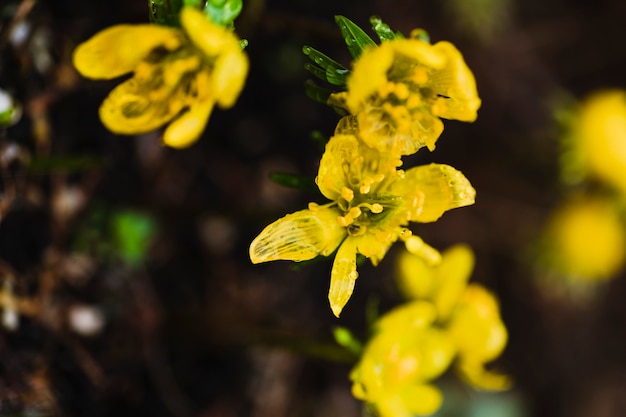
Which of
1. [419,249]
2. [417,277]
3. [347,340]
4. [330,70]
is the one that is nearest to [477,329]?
[417,277]

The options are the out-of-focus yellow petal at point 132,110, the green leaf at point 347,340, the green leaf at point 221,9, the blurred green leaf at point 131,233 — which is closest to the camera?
the green leaf at point 221,9

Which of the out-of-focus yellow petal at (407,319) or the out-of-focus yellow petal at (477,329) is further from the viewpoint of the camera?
the out-of-focus yellow petal at (477,329)

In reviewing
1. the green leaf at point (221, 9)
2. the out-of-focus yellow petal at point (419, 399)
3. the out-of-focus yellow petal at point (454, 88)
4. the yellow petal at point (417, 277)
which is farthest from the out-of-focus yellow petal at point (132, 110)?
the out-of-focus yellow petal at point (419, 399)

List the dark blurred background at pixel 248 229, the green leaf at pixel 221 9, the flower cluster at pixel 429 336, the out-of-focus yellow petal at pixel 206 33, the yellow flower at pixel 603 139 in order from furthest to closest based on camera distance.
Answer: the yellow flower at pixel 603 139 → the dark blurred background at pixel 248 229 → the flower cluster at pixel 429 336 → the green leaf at pixel 221 9 → the out-of-focus yellow petal at pixel 206 33

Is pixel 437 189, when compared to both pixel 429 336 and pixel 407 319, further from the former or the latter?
pixel 429 336

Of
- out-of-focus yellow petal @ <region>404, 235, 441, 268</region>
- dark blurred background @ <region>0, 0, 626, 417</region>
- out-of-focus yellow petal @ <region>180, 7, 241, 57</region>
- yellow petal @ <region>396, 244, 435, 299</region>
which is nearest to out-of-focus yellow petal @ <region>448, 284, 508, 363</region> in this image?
yellow petal @ <region>396, 244, 435, 299</region>

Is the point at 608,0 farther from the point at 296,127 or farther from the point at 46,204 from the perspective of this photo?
the point at 46,204

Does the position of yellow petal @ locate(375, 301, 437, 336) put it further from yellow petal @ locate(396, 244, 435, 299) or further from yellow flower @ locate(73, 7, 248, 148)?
yellow flower @ locate(73, 7, 248, 148)

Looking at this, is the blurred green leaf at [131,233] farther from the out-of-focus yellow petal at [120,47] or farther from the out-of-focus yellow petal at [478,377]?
the out-of-focus yellow petal at [478,377]
